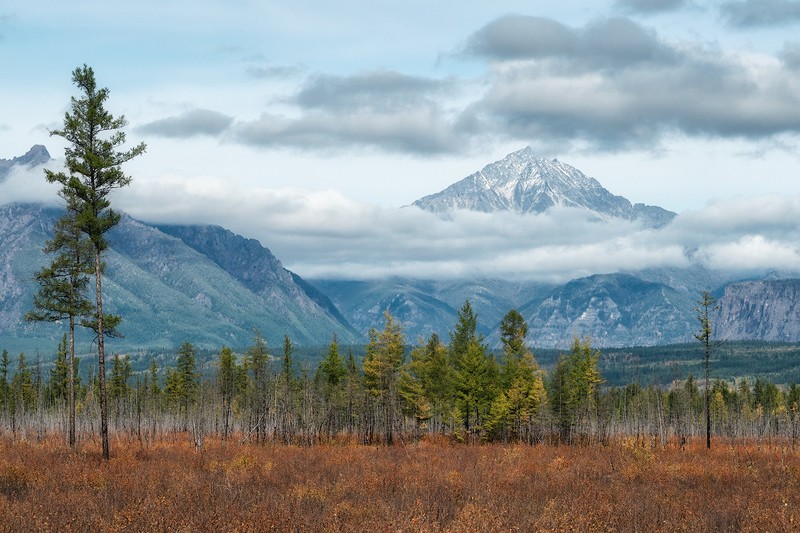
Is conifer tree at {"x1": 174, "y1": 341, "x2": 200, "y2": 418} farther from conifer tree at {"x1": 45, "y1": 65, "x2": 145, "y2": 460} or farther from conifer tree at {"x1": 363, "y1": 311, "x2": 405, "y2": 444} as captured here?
conifer tree at {"x1": 45, "y1": 65, "x2": 145, "y2": 460}

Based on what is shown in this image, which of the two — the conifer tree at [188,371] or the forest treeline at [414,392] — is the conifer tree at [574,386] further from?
the conifer tree at [188,371]

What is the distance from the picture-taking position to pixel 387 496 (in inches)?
808

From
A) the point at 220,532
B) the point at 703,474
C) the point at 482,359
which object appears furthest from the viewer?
the point at 482,359

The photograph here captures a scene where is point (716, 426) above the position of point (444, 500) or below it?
below

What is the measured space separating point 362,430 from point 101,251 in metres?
60.4

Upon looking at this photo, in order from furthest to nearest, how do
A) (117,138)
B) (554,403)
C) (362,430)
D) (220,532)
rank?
(362,430)
(554,403)
(117,138)
(220,532)

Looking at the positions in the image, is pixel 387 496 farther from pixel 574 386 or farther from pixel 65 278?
pixel 574 386

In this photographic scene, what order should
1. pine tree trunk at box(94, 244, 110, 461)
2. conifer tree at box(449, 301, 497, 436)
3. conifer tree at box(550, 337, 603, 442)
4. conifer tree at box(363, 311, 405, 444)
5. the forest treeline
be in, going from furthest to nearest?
conifer tree at box(550, 337, 603, 442)
the forest treeline
conifer tree at box(363, 311, 405, 444)
conifer tree at box(449, 301, 497, 436)
pine tree trunk at box(94, 244, 110, 461)

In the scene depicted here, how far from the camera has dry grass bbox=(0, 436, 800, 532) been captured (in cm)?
1488

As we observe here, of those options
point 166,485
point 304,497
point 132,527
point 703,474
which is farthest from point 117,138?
point 703,474

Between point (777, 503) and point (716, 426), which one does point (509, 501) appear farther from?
point (716, 426)

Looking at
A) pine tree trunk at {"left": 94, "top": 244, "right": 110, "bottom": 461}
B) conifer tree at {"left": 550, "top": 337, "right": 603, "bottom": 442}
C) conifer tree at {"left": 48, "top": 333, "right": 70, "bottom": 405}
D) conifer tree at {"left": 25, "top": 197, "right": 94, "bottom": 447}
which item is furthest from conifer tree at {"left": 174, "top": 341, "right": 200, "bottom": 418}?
pine tree trunk at {"left": 94, "top": 244, "right": 110, "bottom": 461}

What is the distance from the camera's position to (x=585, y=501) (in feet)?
62.5

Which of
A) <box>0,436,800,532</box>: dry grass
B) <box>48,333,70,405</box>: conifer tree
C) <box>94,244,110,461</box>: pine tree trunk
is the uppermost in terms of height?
<box>94,244,110,461</box>: pine tree trunk
